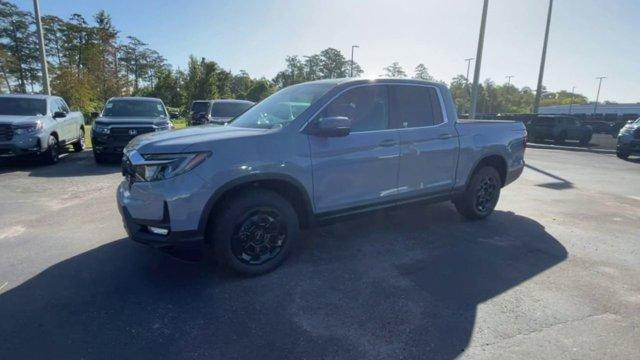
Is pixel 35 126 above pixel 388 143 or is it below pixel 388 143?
below

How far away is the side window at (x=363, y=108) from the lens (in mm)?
4129

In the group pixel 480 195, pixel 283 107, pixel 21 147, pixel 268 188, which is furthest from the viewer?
pixel 21 147

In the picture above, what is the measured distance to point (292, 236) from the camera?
3932mm

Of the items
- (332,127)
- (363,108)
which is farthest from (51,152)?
(332,127)

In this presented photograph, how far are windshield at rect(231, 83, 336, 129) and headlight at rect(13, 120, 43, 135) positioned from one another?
7.23 m

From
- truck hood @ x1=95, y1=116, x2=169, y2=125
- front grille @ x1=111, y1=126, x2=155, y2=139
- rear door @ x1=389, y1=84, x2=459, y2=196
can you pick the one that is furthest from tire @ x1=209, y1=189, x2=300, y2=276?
truck hood @ x1=95, y1=116, x2=169, y2=125

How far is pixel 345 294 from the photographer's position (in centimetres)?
350

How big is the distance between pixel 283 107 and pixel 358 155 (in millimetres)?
1067

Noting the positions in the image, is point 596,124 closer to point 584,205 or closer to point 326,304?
point 584,205

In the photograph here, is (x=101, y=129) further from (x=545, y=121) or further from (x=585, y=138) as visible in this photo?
(x=585, y=138)

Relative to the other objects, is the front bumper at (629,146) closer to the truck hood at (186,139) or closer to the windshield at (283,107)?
the windshield at (283,107)

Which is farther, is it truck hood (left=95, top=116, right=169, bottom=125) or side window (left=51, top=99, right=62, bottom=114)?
side window (left=51, top=99, right=62, bottom=114)

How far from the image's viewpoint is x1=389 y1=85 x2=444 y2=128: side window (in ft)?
15.0

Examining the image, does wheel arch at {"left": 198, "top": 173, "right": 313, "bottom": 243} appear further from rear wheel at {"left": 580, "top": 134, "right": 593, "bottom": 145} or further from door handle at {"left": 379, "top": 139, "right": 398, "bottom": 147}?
rear wheel at {"left": 580, "top": 134, "right": 593, "bottom": 145}
